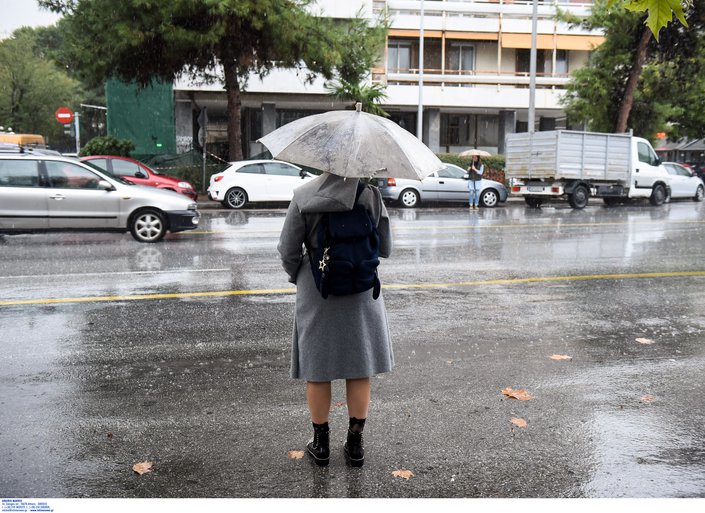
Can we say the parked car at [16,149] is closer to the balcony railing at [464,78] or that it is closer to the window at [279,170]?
the window at [279,170]

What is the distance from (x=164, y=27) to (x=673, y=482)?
21.3 metres

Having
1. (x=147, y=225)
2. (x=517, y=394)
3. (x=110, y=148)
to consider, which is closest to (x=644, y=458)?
(x=517, y=394)

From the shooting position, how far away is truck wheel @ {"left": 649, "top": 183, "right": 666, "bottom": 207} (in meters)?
25.6

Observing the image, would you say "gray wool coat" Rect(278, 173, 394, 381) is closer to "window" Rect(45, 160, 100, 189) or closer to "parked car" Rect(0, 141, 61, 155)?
"window" Rect(45, 160, 100, 189)

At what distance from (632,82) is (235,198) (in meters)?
15.8

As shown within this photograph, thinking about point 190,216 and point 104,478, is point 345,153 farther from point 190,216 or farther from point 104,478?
point 190,216

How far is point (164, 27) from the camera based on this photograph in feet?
72.6

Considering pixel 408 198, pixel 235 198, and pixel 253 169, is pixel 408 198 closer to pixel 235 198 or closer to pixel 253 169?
pixel 253 169

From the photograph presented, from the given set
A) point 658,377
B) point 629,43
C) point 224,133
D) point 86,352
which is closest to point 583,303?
point 658,377

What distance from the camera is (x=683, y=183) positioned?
2719 centimetres

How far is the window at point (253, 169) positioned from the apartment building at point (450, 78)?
13195 millimetres

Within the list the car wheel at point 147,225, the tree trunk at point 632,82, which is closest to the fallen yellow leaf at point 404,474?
the car wheel at point 147,225

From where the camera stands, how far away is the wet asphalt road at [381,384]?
3.88 metres

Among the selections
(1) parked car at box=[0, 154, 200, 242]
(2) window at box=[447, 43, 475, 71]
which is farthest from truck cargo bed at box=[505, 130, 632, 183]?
(2) window at box=[447, 43, 475, 71]
